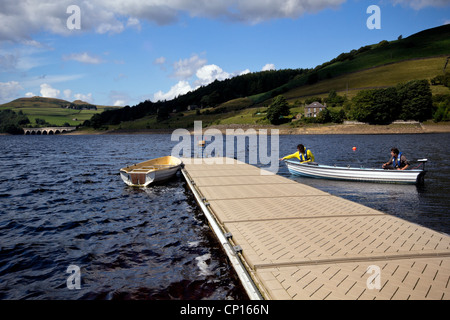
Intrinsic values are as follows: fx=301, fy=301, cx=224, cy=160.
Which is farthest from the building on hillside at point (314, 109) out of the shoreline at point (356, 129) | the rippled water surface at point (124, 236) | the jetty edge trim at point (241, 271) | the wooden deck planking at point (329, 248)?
the jetty edge trim at point (241, 271)

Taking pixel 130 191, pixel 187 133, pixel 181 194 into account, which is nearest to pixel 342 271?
pixel 181 194

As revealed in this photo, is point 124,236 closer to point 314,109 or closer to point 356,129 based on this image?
point 356,129

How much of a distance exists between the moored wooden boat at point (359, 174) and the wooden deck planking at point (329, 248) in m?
9.10

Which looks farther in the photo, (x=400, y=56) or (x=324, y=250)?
(x=400, y=56)

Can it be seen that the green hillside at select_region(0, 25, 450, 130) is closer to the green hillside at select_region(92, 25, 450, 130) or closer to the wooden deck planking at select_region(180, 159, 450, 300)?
the green hillside at select_region(92, 25, 450, 130)

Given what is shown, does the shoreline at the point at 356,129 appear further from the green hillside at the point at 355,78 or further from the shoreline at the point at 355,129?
the green hillside at the point at 355,78

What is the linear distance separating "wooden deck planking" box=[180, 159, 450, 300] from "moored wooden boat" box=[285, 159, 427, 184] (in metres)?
9.10

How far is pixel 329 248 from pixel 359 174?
617 inches

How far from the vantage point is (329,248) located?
834 centimetres

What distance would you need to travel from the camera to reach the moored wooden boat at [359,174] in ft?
67.8

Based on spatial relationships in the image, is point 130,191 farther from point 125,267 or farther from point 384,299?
point 384,299

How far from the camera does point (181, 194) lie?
66.3 ft

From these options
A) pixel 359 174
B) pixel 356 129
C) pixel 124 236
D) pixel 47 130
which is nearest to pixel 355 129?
pixel 356 129
